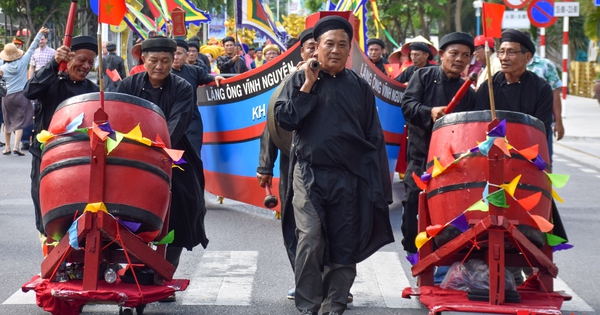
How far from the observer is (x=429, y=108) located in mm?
6414

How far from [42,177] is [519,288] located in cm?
281

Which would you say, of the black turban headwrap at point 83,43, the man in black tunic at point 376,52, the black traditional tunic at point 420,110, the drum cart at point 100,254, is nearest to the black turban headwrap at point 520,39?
the black traditional tunic at point 420,110

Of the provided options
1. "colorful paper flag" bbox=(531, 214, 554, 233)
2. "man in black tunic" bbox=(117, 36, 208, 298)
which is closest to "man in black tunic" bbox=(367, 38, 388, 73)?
"man in black tunic" bbox=(117, 36, 208, 298)

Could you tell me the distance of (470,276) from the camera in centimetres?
555

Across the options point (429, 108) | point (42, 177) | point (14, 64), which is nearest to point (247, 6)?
point (14, 64)

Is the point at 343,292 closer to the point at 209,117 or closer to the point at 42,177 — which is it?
the point at 42,177

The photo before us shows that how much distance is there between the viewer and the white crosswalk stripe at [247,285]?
632cm

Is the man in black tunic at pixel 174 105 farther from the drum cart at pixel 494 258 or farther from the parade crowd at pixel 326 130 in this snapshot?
the drum cart at pixel 494 258

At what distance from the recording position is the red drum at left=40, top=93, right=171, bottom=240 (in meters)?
5.18

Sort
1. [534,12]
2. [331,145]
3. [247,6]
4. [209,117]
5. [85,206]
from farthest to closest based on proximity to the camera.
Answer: [534,12]
[247,6]
[209,117]
[331,145]
[85,206]

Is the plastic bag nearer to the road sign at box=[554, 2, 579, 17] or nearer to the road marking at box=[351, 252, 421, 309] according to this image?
the road marking at box=[351, 252, 421, 309]

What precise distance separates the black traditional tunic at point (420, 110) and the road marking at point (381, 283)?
1.19 feet

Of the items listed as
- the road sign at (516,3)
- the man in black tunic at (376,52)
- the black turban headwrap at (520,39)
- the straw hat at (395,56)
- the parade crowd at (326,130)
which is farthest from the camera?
the road sign at (516,3)

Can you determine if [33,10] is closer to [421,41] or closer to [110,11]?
[421,41]
